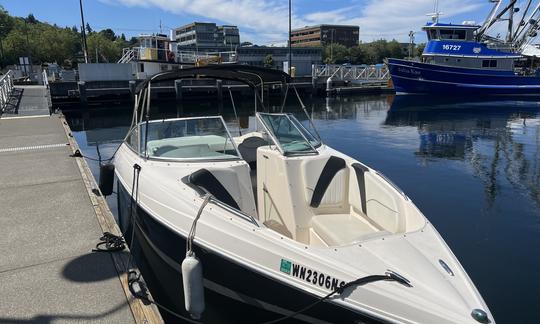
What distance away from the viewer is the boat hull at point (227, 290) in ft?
9.74

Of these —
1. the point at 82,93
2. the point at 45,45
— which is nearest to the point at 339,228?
the point at 82,93

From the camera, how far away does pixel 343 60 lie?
12119 centimetres

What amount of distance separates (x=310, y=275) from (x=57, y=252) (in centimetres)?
307

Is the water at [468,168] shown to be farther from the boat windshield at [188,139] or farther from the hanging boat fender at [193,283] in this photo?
the hanging boat fender at [193,283]

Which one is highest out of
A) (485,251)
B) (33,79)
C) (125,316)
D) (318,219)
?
(33,79)

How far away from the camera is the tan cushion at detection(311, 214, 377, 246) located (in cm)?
423

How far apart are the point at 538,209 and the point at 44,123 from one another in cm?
1590

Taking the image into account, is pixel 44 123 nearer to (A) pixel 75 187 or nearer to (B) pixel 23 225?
(A) pixel 75 187

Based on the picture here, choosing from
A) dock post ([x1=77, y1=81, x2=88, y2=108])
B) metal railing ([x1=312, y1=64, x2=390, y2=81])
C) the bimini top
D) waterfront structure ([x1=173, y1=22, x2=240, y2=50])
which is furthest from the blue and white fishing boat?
waterfront structure ([x1=173, y1=22, x2=240, y2=50])

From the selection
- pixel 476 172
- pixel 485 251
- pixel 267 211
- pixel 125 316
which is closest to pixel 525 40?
pixel 476 172

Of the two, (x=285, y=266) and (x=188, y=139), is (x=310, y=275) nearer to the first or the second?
(x=285, y=266)

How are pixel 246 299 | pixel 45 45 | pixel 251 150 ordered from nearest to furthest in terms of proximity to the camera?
pixel 246 299
pixel 251 150
pixel 45 45

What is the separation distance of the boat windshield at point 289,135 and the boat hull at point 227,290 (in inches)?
72.5

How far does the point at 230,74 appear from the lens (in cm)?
580
